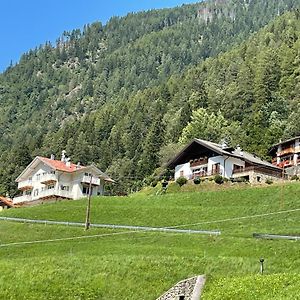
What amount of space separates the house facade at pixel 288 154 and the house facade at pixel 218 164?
10.2m

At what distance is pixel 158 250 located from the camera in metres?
46.5

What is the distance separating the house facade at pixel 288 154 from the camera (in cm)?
10538

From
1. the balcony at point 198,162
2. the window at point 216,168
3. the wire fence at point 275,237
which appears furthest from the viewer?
the balcony at point 198,162

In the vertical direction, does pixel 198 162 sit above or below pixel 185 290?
above

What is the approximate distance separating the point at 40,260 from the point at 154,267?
323 inches

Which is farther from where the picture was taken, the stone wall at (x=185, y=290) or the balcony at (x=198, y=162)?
the balcony at (x=198, y=162)

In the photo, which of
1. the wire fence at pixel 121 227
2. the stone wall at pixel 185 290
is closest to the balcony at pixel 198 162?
the wire fence at pixel 121 227

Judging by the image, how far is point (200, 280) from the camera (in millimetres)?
35969

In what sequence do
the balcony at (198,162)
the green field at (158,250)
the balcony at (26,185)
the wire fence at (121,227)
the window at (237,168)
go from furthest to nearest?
the balcony at (26,185) < the balcony at (198,162) < the window at (237,168) < the wire fence at (121,227) < the green field at (158,250)

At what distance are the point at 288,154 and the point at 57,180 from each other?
38.6 metres

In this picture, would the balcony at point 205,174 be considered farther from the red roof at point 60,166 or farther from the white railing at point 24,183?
the white railing at point 24,183

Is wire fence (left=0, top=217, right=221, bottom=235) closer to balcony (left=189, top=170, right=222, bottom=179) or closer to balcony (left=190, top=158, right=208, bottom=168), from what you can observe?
balcony (left=189, top=170, right=222, bottom=179)

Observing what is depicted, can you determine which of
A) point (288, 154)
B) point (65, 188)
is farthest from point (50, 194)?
point (288, 154)

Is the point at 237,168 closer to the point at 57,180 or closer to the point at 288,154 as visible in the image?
the point at 288,154
